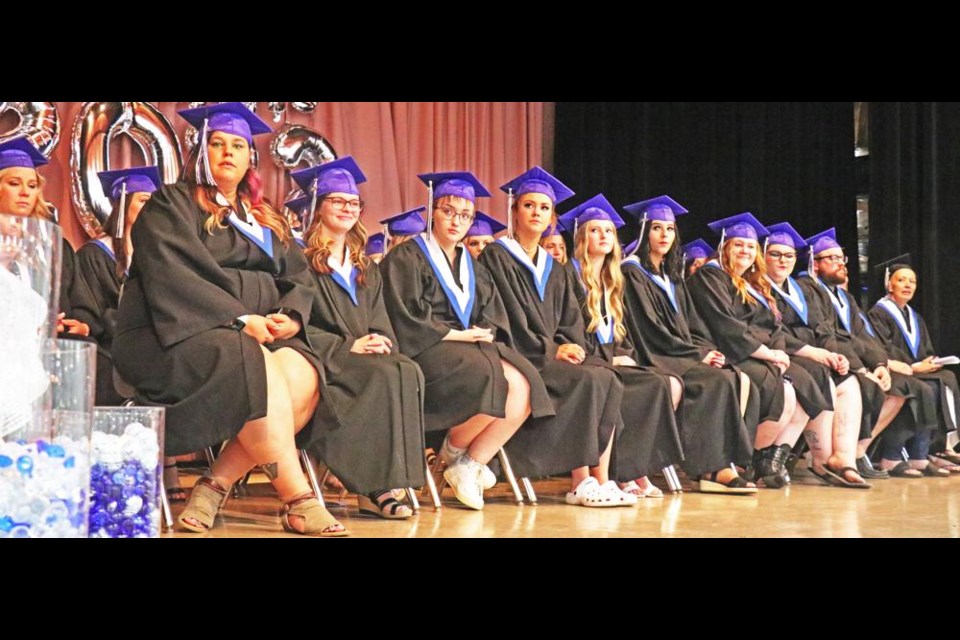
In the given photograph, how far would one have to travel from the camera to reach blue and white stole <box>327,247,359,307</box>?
5.20 meters

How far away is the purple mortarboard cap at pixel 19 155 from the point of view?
5.61m

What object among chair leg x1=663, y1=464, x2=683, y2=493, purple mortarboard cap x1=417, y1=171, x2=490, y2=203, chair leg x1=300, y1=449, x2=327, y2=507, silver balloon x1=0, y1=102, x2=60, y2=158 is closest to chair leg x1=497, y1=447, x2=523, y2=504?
chair leg x1=300, y1=449, x2=327, y2=507

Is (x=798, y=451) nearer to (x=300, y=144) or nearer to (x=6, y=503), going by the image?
(x=300, y=144)

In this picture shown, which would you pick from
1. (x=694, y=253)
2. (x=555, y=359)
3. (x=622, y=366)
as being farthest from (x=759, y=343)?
(x=555, y=359)

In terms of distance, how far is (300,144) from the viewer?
26.6 ft

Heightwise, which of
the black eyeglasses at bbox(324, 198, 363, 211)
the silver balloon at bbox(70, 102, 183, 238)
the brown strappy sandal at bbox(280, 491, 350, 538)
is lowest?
the brown strappy sandal at bbox(280, 491, 350, 538)

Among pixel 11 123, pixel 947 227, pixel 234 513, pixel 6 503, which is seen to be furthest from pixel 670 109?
pixel 6 503

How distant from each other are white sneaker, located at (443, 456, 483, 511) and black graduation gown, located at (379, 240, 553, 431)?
200 mm

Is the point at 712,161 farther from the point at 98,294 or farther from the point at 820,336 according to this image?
the point at 98,294

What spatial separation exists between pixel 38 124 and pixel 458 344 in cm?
323

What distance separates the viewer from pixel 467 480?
534cm

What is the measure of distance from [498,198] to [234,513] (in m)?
4.85

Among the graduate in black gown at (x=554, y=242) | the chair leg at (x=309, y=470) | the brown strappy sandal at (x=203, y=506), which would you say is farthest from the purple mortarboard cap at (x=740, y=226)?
the brown strappy sandal at (x=203, y=506)

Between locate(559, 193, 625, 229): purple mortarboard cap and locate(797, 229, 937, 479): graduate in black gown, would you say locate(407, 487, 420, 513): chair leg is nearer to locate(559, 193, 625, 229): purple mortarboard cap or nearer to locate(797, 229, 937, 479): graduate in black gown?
locate(559, 193, 625, 229): purple mortarboard cap
